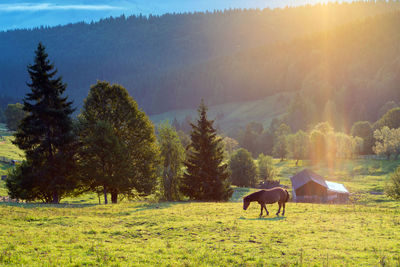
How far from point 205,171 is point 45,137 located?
2021 cm

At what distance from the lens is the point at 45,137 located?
3472cm

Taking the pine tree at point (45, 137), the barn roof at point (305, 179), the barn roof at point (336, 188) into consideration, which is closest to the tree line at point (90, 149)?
the pine tree at point (45, 137)

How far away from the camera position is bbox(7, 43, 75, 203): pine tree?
34062 mm

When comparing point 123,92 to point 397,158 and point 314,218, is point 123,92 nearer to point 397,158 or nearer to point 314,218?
point 314,218

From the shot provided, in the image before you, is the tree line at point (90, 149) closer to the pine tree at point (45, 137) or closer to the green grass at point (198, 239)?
the pine tree at point (45, 137)

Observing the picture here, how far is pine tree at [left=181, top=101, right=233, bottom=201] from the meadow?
1455cm

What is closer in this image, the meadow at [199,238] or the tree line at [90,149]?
the meadow at [199,238]

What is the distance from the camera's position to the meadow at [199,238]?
491 inches

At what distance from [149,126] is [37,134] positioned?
13024 mm

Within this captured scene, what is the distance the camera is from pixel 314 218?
2173cm

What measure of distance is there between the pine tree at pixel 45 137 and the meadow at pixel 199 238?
10.3 m

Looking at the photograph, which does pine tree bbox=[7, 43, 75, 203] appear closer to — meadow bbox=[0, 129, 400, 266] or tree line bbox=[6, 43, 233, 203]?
tree line bbox=[6, 43, 233, 203]

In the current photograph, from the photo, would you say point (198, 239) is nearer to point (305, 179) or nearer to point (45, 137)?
point (45, 137)

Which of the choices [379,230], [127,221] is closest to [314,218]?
[379,230]
